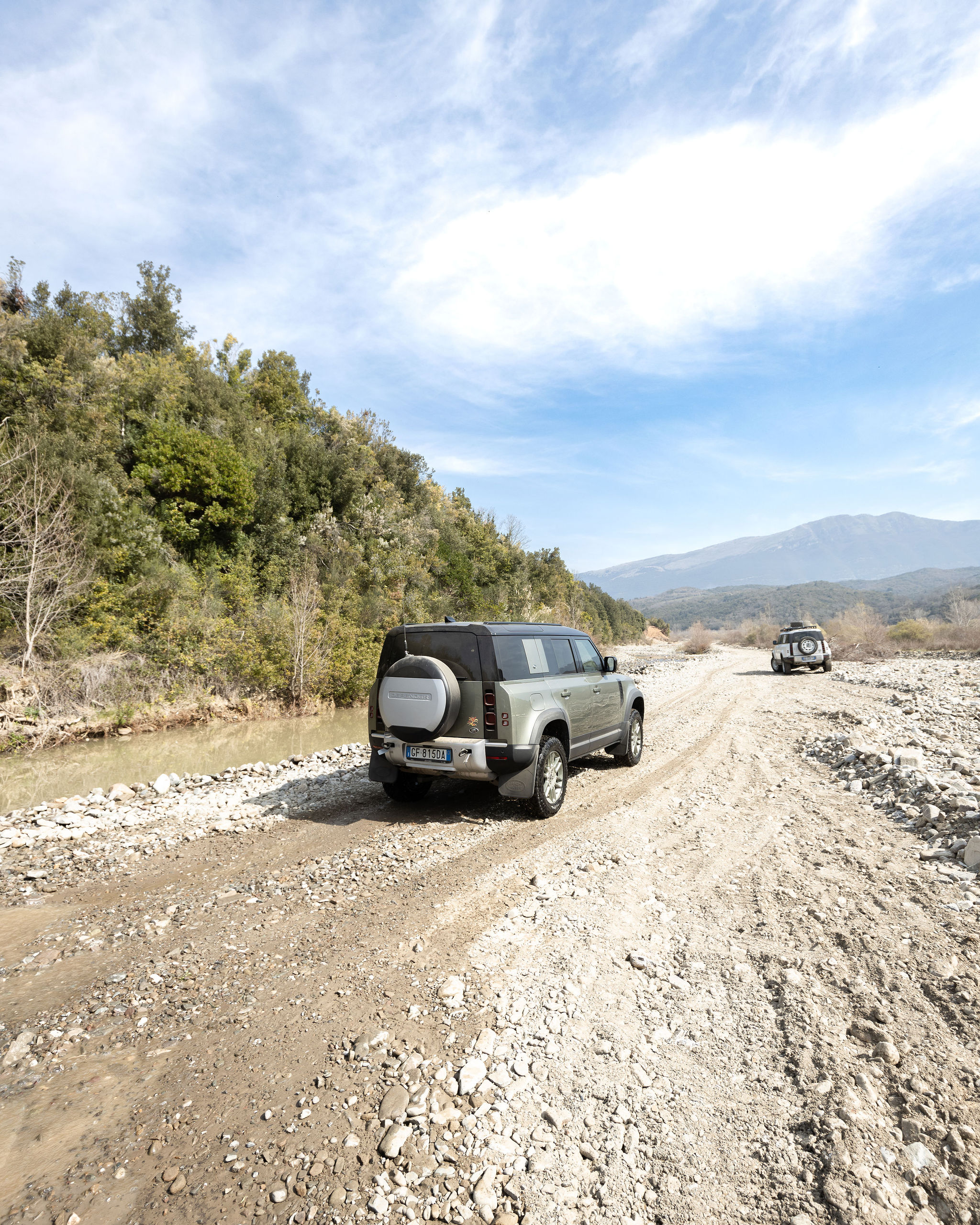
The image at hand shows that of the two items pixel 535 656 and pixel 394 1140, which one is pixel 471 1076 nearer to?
pixel 394 1140

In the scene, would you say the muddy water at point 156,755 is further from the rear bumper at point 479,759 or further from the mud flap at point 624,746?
the mud flap at point 624,746

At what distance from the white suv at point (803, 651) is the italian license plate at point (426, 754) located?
66.1 ft

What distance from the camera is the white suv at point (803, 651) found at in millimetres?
22734

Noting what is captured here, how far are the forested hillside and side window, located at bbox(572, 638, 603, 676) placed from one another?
10.9 meters

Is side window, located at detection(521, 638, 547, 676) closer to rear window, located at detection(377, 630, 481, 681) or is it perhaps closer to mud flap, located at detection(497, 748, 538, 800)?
rear window, located at detection(377, 630, 481, 681)

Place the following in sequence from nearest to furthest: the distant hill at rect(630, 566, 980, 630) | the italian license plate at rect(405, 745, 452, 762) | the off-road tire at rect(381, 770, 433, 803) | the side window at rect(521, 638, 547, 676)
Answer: the italian license plate at rect(405, 745, 452, 762) → the side window at rect(521, 638, 547, 676) → the off-road tire at rect(381, 770, 433, 803) → the distant hill at rect(630, 566, 980, 630)

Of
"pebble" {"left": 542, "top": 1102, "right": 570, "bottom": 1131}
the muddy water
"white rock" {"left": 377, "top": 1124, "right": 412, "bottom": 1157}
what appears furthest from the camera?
the muddy water

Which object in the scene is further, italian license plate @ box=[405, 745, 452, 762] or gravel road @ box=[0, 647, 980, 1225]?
italian license plate @ box=[405, 745, 452, 762]

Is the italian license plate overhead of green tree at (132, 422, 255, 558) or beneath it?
beneath

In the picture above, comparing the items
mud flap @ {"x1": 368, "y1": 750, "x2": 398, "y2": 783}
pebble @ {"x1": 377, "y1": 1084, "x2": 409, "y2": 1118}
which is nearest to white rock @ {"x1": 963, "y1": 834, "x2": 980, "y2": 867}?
pebble @ {"x1": 377, "y1": 1084, "x2": 409, "y2": 1118}

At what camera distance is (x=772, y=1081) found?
2611 mm

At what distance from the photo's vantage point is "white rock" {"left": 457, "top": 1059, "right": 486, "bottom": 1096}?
263 cm

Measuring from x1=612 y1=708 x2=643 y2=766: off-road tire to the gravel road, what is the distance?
216 cm

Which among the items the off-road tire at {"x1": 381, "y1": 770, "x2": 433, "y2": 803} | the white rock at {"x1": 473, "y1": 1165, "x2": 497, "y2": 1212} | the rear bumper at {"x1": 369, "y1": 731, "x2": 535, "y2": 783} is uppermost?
the rear bumper at {"x1": 369, "y1": 731, "x2": 535, "y2": 783}
